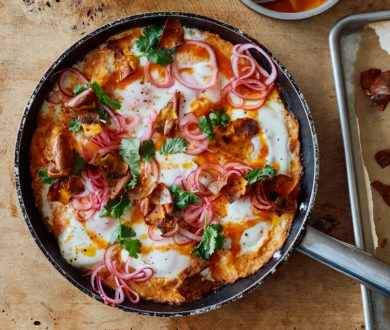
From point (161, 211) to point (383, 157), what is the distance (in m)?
1.73

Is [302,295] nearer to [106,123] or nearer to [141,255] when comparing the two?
[141,255]

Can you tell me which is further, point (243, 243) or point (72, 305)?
point (72, 305)

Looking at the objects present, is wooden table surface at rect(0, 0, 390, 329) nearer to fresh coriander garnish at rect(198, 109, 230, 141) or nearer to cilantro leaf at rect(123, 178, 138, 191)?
fresh coriander garnish at rect(198, 109, 230, 141)

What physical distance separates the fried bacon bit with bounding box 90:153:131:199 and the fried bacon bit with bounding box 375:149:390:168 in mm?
1886

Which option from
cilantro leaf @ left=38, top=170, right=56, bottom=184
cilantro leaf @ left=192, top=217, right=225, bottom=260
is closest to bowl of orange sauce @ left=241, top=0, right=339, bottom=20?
cilantro leaf @ left=192, top=217, right=225, bottom=260

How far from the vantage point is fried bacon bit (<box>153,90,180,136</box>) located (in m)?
3.30

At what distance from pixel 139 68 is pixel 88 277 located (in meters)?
1.53

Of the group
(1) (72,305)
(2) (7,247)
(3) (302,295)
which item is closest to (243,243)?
(3) (302,295)

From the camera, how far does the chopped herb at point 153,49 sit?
3340 mm

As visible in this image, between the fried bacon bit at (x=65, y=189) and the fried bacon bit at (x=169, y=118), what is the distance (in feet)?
2.14

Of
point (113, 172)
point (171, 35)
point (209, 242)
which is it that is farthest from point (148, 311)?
point (171, 35)

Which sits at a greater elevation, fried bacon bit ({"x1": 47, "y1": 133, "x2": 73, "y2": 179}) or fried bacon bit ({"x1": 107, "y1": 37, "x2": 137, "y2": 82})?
fried bacon bit ({"x1": 107, "y1": 37, "x2": 137, "y2": 82})

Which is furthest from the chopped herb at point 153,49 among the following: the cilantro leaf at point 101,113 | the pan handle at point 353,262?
the pan handle at point 353,262

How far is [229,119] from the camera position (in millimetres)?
3373
